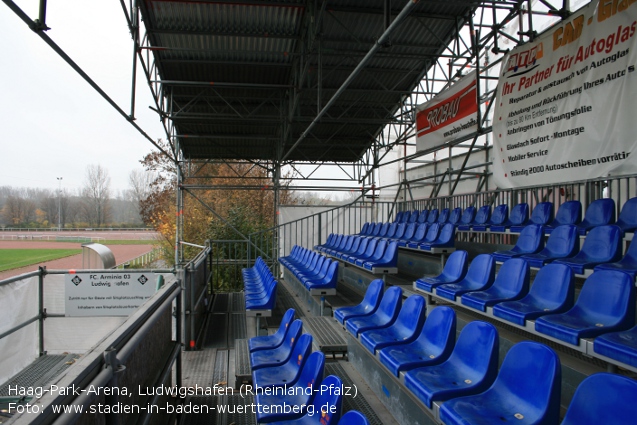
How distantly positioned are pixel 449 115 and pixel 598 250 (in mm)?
5113

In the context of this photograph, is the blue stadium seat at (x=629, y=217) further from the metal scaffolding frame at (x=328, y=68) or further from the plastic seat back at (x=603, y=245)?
the metal scaffolding frame at (x=328, y=68)

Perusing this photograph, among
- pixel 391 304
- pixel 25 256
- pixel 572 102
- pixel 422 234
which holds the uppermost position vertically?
pixel 572 102

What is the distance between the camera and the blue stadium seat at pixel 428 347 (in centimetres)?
258

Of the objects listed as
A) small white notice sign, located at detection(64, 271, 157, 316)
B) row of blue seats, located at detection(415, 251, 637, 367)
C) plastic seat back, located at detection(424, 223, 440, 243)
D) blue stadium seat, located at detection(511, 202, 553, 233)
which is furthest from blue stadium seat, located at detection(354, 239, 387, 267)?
small white notice sign, located at detection(64, 271, 157, 316)

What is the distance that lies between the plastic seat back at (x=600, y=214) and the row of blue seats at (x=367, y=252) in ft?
7.37

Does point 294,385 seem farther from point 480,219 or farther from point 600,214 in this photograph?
point 480,219

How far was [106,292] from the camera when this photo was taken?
18.2ft

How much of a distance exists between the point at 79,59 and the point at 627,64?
634 cm

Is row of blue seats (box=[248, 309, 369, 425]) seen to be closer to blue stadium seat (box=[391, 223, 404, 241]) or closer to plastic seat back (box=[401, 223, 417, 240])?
plastic seat back (box=[401, 223, 417, 240])

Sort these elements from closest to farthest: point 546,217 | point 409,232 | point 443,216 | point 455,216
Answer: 1. point 546,217
2. point 455,216
3. point 409,232
4. point 443,216

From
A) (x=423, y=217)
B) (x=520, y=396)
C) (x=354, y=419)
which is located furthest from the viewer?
(x=423, y=217)

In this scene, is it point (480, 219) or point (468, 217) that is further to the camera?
point (468, 217)

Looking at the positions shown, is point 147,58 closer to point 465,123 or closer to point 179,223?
point 179,223

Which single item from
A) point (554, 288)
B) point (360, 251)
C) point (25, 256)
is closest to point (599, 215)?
point (554, 288)
